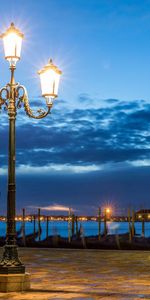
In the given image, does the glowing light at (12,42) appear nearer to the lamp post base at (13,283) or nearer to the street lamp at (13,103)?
the street lamp at (13,103)

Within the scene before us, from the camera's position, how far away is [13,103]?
10.4 meters

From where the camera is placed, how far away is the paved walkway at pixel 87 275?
978cm

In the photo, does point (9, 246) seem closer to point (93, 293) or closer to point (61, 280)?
point (93, 293)

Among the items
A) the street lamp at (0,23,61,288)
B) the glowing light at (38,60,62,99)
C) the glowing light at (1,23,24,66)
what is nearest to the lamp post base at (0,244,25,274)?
the street lamp at (0,23,61,288)

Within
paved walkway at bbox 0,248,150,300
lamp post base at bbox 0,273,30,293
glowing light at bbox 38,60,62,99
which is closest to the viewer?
paved walkway at bbox 0,248,150,300

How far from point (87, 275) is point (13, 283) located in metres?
3.36

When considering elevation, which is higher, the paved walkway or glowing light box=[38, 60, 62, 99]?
glowing light box=[38, 60, 62, 99]

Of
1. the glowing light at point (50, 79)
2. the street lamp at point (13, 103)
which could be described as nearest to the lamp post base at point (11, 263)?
the street lamp at point (13, 103)

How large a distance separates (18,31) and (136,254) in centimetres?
1127

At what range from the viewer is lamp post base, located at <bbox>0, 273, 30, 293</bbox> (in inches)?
390

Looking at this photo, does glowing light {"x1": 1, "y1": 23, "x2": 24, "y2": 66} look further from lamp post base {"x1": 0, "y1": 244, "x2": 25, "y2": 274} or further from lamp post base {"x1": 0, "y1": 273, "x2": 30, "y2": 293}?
lamp post base {"x1": 0, "y1": 273, "x2": 30, "y2": 293}

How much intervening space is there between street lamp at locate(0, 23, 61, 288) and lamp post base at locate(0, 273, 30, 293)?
7 cm

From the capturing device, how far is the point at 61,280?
12.0 meters

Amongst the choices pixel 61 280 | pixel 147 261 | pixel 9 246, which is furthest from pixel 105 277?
pixel 147 261
